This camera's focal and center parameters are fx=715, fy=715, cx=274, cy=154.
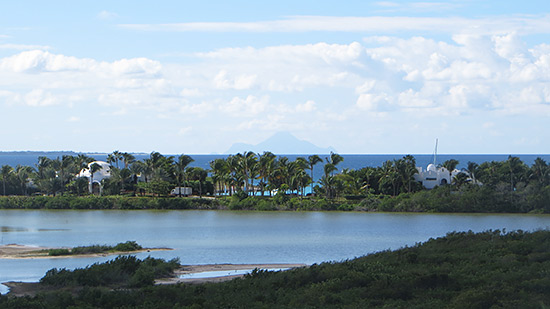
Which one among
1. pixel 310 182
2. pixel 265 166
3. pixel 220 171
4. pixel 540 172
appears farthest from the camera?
pixel 220 171

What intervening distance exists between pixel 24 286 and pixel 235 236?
100 ft

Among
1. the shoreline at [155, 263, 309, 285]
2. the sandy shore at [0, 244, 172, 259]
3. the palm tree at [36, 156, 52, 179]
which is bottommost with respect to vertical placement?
the shoreline at [155, 263, 309, 285]

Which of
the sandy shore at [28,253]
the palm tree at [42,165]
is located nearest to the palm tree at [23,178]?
the palm tree at [42,165]

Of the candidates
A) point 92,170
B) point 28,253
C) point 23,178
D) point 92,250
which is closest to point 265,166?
point 92,170

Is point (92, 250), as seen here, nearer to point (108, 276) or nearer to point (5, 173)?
point (108, 276)

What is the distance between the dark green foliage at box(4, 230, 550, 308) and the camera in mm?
26906

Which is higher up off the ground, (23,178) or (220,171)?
(220,171)

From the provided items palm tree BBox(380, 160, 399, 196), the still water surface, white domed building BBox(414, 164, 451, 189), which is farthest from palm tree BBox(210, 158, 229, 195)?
white domed building BBox(414, 164, 451, 189)

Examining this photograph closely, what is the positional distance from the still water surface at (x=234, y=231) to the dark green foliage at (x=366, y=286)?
8441 mm

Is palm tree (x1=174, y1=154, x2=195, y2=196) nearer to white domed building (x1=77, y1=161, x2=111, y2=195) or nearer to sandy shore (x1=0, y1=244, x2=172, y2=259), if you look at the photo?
white domed building (x1=77, y1=161, x2=111, y2=195)

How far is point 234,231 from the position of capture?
68.8 m

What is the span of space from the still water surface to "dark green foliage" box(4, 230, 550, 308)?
8.44 metres

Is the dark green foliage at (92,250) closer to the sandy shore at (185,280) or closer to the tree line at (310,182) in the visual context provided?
the sandy shore at (185,280)

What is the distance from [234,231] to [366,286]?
3921 centimetres
